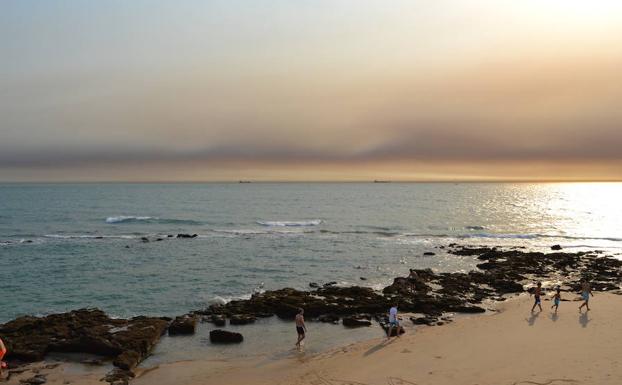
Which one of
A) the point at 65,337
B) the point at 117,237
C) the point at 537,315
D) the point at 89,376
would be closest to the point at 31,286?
the point at 65,337

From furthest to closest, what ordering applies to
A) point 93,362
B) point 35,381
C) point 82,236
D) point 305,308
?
point 82,236 → point 305,308 → point 93,362 → point 35,381

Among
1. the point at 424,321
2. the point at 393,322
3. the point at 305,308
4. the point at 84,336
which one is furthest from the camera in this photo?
the point at 305,308

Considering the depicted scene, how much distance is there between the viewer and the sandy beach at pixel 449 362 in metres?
14.8

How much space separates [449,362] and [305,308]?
9969 mm

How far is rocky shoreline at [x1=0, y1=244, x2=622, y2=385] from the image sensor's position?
61.2 feet

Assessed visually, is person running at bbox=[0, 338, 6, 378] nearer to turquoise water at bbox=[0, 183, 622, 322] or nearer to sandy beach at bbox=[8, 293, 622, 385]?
sandy beach at bbox=[8, 293, 622, 385]

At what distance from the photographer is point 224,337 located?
67.2 ft

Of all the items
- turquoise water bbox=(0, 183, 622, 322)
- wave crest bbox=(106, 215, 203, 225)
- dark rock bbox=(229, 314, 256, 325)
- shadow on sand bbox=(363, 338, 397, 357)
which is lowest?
wave crest bbox=(106, 215, 203, 225)

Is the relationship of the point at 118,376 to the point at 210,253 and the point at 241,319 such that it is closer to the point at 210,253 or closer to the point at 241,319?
the point at 241,319

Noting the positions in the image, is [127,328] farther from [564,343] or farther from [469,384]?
[564,343]

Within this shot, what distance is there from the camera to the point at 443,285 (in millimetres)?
31297

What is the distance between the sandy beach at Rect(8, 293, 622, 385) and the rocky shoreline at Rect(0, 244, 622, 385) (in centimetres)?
169

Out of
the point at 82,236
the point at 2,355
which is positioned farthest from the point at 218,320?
the point at 82,236

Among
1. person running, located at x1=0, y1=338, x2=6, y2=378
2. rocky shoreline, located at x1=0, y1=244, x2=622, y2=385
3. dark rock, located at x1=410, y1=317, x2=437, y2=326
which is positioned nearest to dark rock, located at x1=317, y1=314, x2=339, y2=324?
rocky shoreline, located at x1=0, y1=244, x2=622, y2=385
